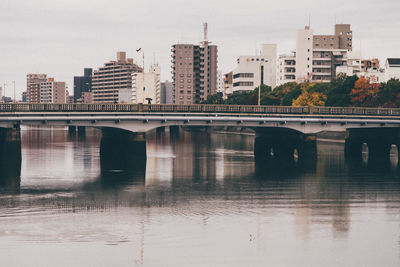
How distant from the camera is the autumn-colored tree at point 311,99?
131 metres

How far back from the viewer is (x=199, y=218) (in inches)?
1534

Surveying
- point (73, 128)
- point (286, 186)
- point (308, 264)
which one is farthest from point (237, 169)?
point (73, 128)

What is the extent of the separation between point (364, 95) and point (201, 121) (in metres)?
52.4

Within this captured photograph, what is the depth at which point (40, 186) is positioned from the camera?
54125 millimetres

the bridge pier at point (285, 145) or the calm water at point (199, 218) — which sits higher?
the bridge pier at point (285, 145)

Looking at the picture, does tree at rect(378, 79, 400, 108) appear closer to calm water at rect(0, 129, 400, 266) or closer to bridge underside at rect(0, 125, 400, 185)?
bridge underside at rect(0, 125, 400, 185)

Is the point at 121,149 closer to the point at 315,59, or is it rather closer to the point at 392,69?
the point at 392,69

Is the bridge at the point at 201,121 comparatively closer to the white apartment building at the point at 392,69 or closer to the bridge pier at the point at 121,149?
the bridge pier at the point at 121,149

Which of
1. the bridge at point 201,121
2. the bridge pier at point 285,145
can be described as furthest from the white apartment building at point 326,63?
the bridge pier at point 285,145

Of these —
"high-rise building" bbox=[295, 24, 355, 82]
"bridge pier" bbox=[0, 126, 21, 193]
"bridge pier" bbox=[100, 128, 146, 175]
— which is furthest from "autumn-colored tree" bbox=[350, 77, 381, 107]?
"high-rise building" bbox=[295, 24, 355, 82]

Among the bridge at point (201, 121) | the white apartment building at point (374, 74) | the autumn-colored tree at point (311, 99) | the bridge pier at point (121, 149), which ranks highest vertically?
the white apartment building at point (374, 74)

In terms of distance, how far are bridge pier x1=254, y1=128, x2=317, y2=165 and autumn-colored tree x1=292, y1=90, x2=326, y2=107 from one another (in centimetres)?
4163

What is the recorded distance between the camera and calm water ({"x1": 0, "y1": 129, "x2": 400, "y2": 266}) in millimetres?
29656

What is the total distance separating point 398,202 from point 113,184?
989 inches
